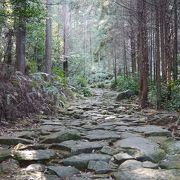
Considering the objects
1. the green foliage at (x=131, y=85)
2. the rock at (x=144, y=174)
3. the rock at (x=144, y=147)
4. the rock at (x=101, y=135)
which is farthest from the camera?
the green foliage at (x=131, y=85)

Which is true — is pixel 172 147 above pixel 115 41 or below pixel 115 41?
below

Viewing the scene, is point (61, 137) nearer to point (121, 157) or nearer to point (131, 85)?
point (121, 157)

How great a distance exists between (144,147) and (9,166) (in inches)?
83.2

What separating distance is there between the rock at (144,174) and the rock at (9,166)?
1355mm

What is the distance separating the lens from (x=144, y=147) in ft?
17.2

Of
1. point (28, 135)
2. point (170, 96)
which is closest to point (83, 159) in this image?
point (28, 135)

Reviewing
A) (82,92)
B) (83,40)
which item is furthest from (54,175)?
(83,40)

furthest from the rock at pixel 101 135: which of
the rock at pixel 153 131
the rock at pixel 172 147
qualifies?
the rock at pixel 172 147

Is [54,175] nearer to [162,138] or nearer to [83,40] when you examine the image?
[162,138]

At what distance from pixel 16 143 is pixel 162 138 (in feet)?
8.73

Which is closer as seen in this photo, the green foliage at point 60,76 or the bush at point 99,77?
the green foliage at point 60,76

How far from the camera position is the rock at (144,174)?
3.83m

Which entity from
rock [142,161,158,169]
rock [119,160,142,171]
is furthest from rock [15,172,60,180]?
rock [142,161,158,169]

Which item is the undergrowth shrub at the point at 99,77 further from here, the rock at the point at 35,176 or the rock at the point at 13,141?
the rock at the point at 35,176
